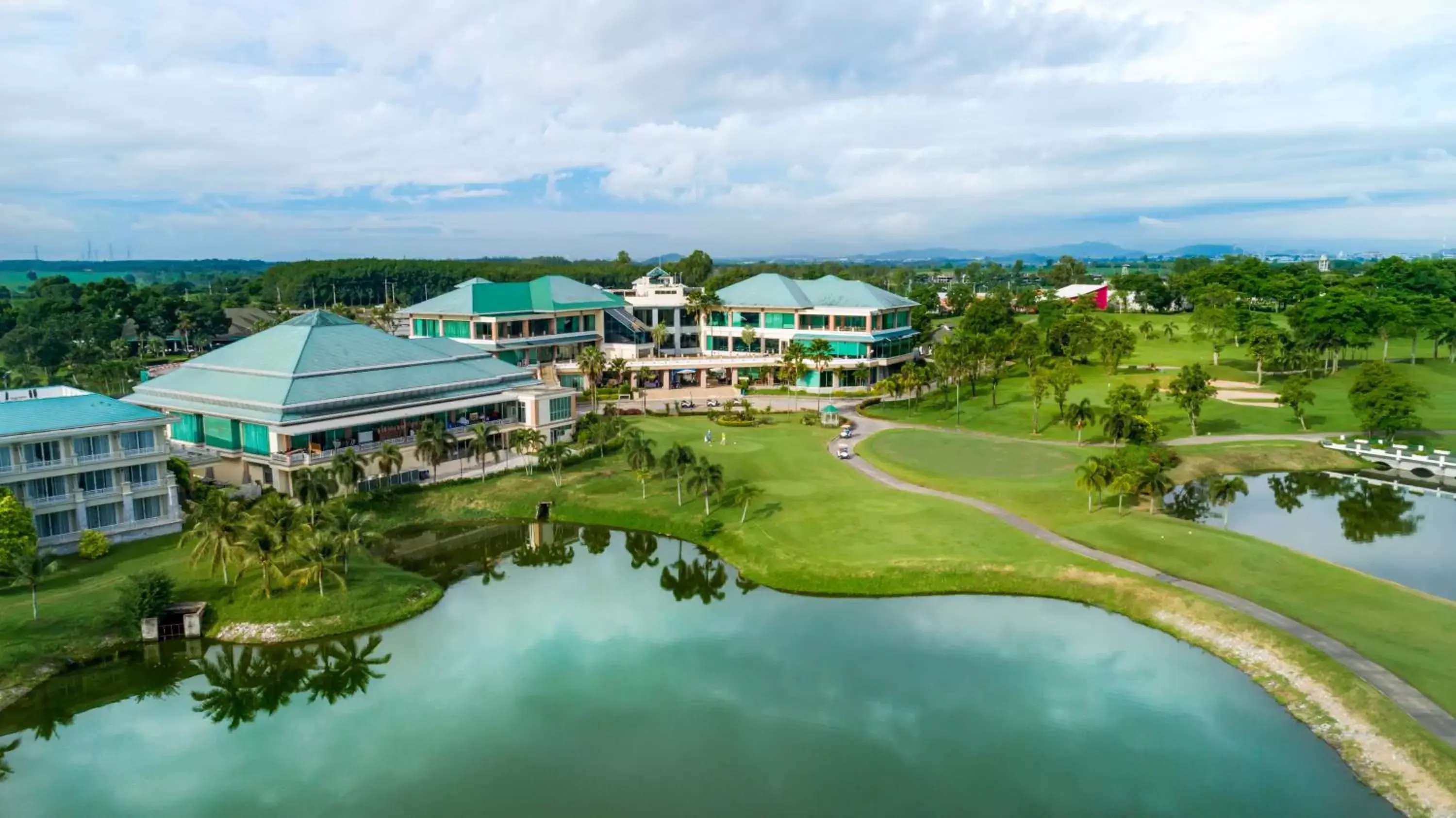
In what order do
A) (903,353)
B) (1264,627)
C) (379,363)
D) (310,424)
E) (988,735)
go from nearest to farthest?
1. (988,735)
2. (1264,627)
3. (310,424)
4. (379,363)
5. (903,353)

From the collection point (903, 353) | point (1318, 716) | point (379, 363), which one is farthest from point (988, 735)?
point (903, 353)

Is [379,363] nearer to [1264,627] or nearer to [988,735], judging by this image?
[988,735]

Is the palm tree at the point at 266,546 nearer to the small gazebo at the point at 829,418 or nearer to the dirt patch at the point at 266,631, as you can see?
the dirt patch at the point at 266,631

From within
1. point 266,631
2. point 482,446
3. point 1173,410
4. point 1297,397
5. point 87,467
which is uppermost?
point 87,467

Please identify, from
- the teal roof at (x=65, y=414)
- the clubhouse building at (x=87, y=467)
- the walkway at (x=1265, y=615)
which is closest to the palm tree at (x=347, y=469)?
the clubhouse building at (x=87, y=467)

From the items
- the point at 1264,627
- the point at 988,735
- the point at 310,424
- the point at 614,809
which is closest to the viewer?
the point at 614,809

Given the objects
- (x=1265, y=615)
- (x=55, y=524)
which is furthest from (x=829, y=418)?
(x=55, y=524)

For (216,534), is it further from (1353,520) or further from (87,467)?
(1353,520)
